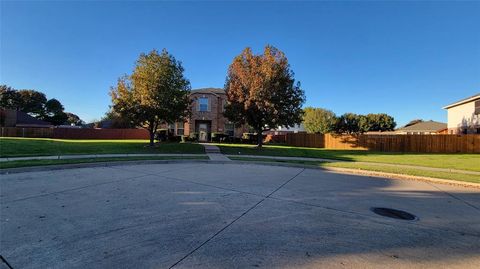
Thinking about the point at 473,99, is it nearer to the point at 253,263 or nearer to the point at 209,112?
the point at 209,112

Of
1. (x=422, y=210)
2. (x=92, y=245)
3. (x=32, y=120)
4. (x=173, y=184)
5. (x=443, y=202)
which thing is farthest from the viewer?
(x=32, y=120)

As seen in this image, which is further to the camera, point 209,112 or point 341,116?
point 341,116

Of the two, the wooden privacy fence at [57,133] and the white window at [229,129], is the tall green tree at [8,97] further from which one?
the white window at [229,129]

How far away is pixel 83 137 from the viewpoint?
138 feet

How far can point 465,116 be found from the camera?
3209cm

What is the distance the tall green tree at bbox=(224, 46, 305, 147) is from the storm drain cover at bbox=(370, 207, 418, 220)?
16530 millimetres

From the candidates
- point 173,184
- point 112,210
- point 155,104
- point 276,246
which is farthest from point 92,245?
point 155,104

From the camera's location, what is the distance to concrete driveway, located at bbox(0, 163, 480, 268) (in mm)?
3557

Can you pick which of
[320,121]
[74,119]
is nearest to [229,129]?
[320,121]

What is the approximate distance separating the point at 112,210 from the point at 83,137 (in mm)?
41747

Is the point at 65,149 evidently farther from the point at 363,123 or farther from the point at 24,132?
the point at 363,123

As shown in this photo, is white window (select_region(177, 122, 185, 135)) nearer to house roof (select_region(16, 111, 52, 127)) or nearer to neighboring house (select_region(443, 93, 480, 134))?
neighboring house (select_region(443, 93, 480, 134))

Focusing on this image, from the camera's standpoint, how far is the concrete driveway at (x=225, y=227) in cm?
356

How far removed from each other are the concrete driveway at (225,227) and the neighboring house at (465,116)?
28633mm
